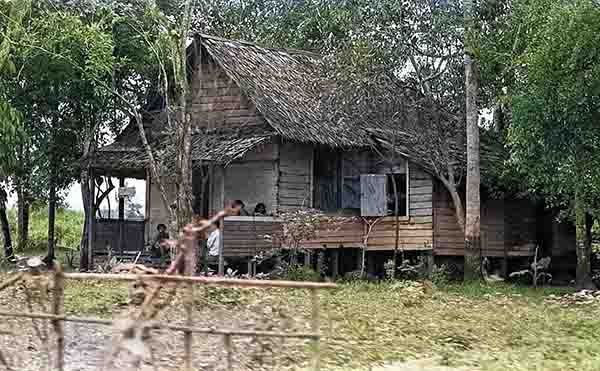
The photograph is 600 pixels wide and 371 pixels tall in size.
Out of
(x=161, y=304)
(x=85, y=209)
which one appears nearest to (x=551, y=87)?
(x=85, y=209)

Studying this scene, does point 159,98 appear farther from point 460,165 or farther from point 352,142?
point 460,165

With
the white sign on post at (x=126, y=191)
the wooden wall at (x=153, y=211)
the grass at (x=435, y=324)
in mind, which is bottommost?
the grass at (x=435, y=324)

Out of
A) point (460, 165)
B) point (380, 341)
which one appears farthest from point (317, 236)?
point (380, 341)

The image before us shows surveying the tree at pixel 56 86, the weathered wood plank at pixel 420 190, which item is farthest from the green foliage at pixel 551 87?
the tree at pixel 56 86

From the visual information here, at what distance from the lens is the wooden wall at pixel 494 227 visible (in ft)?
72.0

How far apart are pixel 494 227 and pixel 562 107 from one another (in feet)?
22.3

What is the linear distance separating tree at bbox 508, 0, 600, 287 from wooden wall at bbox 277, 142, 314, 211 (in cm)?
478

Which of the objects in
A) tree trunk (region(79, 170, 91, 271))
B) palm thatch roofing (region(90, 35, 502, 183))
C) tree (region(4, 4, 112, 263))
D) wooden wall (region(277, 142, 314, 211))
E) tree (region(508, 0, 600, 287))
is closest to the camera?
tree (region(508, 0, 600, 287))

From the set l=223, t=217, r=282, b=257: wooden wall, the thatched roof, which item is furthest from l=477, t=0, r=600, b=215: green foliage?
l=223, t=217, r=282, b=257: wooden wall

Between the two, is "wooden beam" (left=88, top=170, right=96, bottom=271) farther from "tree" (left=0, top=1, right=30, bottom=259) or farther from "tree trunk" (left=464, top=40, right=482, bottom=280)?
"tree trunk" (left=464, top=40, right=482, bottom=280)

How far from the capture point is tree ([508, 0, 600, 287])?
16.2m

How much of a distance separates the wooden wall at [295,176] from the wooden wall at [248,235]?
86 cm

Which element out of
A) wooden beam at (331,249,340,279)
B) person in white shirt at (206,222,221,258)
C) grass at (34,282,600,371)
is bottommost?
grass at (34,282,600,371)

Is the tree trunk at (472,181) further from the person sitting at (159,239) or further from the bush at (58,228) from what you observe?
the bush at (58,228)
